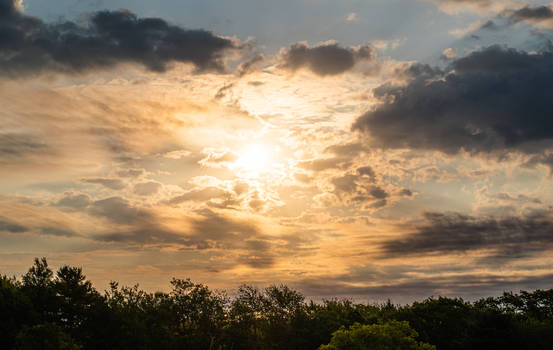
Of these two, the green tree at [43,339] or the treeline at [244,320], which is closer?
the green tree at [43,339]

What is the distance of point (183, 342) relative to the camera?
71.9 metres

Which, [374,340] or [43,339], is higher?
[43,339]

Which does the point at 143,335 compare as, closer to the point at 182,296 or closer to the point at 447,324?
the point at 182,296

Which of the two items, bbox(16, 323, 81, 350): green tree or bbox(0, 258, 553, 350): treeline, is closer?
bbox(16, 323, 81, 350): green tree

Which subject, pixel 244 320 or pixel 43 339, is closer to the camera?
pixel 43 339

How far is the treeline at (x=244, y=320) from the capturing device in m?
59.9

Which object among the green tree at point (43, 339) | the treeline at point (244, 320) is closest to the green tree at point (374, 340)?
the treeline at point (244, 320)

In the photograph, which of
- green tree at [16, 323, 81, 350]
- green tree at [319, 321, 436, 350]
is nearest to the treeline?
green tree at [319, 321, 436, 350]

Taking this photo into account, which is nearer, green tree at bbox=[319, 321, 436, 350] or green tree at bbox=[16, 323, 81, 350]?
green tree at bbox=[16, 323, 81, 350]

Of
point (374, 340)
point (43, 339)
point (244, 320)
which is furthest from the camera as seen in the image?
point (244, 320)

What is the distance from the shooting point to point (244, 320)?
271 feet

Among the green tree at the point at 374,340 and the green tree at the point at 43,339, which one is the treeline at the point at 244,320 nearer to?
the green tree at the point at 374,340

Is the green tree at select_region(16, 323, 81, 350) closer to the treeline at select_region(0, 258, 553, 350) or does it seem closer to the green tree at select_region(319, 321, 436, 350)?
the treeline at select_region(0, 258, 553, 350)

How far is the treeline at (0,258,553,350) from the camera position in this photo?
59884mm
